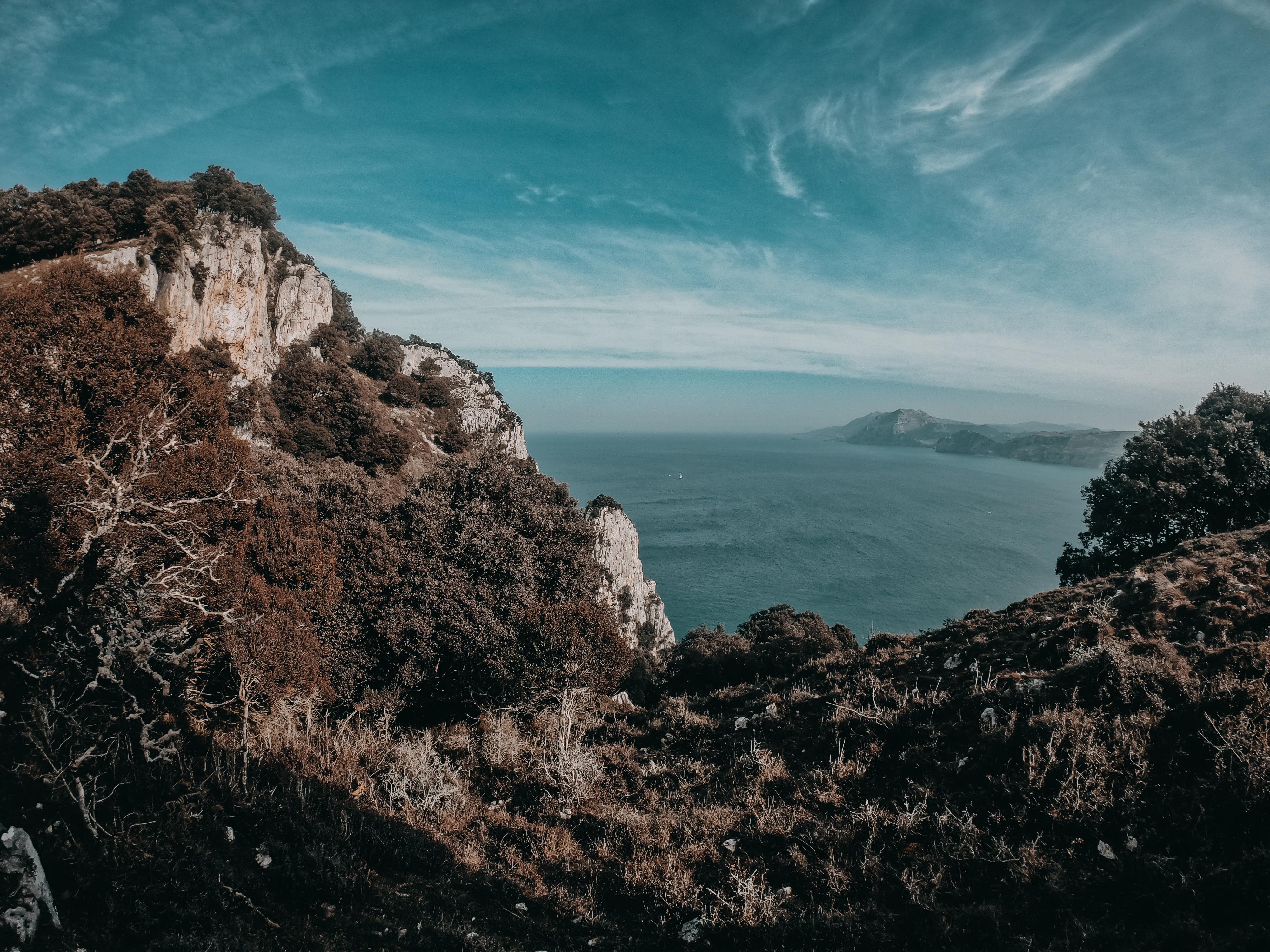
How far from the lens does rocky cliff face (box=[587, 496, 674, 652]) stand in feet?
125

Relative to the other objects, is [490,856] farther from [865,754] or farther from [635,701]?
[635,701]

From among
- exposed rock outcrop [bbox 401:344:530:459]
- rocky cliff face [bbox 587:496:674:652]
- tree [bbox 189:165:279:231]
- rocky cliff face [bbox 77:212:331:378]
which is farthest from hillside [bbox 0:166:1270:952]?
tree [bbox 189:165:279:231]

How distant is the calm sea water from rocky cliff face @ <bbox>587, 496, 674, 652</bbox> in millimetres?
5934

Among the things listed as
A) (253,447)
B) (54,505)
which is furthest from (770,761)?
(253,447)

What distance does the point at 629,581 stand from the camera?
4138 cm

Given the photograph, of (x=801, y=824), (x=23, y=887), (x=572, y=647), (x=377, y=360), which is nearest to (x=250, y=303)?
(x=377, y=360)

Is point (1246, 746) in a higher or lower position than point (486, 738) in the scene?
higher

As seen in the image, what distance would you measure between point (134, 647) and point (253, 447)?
22409mm

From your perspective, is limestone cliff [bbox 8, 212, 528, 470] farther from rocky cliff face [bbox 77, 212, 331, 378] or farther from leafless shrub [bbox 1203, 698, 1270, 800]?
leafless shrub [bbox 1203, 698, 1270, 800]

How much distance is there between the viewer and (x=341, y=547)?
13375 millimetres

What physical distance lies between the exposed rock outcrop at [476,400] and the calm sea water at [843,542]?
2288 centimetres

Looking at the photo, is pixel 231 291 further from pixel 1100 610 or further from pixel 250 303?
pixel 1100 610

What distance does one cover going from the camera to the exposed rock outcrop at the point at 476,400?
1756 inches

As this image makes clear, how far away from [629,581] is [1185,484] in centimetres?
3159
